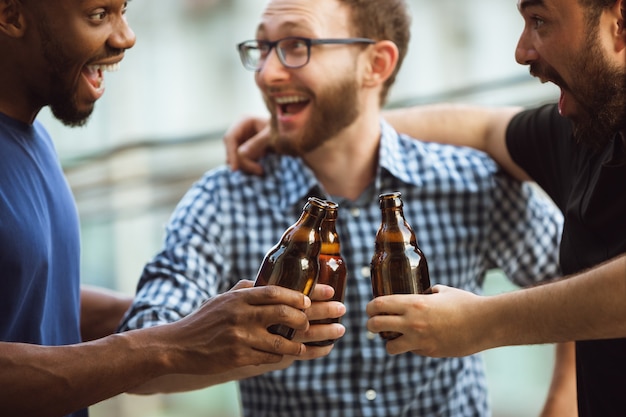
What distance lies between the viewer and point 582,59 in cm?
212

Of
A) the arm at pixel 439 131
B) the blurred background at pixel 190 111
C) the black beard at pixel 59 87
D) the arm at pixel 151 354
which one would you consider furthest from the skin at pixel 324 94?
the blurred background at pixel 190 111

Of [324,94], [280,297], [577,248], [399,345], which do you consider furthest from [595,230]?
[324,94]

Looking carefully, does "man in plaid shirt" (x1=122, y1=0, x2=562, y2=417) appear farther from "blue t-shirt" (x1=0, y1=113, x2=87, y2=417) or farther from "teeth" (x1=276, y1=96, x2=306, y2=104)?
"blue t-shirt" (x1=0, y1=113, x2=87, y2=417)

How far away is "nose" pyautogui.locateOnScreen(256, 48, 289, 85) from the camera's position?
2.88 meters

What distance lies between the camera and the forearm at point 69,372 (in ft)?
6.17

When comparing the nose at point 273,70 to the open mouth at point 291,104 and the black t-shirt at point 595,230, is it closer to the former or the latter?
the open mouth at point 291,104

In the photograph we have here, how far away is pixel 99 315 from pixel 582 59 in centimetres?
157

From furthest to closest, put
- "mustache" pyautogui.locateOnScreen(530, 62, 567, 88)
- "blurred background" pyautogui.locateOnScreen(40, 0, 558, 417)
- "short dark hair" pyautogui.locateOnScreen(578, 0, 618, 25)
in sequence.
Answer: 1. "blurred background" pyautogui.locateOnScreen(40, 0, 558, 417)
2. "mustache" pyautogui.locateOnScreen(530, 62, 567, 88)
3. "short dark hair" pyautogui.locateOnScreen(578, 0, 618, 25)

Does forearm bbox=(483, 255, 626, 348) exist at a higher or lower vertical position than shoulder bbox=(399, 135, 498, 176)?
lower

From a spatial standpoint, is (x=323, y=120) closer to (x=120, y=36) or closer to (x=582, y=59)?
(x=120, y=36)

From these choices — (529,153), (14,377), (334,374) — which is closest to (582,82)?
(529,153)

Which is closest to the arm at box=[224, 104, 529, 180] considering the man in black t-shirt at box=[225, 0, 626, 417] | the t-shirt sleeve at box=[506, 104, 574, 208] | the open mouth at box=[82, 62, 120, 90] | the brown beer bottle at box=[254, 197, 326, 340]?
the t-shirt sleeve at box=[506, 104, 574, 208]

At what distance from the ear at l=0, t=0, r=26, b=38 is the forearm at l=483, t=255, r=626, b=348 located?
1.19 meters

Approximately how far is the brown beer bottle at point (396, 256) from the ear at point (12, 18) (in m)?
0.90
